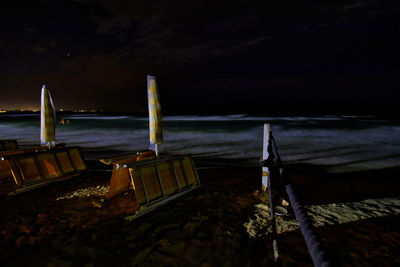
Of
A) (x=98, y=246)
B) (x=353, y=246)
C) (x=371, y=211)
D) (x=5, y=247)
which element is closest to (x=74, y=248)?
(x=98, y=246)

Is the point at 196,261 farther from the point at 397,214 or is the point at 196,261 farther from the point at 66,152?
the point at 66,152

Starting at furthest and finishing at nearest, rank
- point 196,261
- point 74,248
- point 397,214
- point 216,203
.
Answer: point 216,203
point 397,214
point 74,248
point 196,261

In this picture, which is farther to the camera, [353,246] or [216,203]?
[216,203]

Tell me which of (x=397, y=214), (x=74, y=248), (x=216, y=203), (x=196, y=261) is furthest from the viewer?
(x=216, y=203)

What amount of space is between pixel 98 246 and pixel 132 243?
59 cm

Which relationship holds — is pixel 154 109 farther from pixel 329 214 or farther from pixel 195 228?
pixel 329 214

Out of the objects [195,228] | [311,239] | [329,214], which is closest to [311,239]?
[311,239]

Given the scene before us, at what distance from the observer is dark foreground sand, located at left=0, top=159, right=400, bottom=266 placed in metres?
3.52

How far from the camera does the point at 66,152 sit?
7.43 m

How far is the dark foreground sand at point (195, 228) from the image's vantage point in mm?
3523

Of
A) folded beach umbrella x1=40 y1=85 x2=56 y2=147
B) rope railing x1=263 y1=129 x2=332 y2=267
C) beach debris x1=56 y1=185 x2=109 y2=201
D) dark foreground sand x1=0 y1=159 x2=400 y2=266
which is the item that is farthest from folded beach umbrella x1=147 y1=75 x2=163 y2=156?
rope railing x1=263 y1=129 x2=332 y2=267

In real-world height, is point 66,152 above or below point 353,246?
above

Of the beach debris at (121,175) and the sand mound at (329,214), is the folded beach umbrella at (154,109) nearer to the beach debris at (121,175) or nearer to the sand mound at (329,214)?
the beach debris at (121,175)

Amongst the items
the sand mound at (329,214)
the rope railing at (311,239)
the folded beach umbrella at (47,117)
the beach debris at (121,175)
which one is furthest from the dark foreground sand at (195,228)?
the folded beach umbrella at (47,117)
